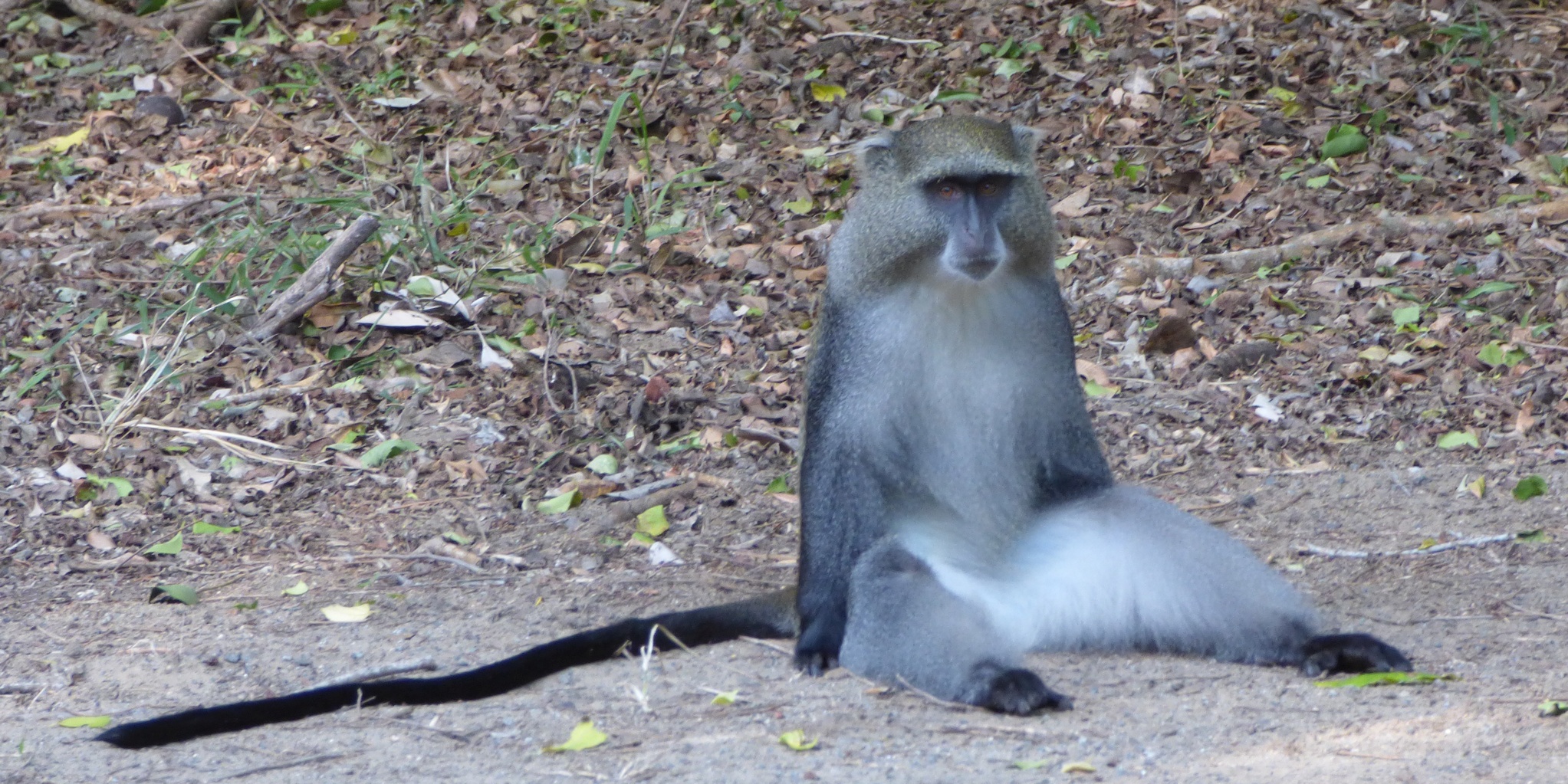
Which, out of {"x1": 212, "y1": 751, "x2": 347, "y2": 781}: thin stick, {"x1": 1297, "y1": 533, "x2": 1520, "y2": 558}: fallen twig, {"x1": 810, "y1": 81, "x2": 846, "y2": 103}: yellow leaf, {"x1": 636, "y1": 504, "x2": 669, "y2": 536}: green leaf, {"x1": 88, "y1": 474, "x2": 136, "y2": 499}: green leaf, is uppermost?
{"x1": 810, "y1": 81, "x2": 846, "y2": 103}: yellow leaf

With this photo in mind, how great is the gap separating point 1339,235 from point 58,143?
239 inches

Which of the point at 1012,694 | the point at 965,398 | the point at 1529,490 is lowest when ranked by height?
the point at 1012,694

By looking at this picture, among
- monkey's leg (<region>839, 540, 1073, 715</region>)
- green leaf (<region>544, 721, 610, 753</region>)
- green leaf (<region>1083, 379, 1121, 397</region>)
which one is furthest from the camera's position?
green leaf (<region>1083, 379, 1121, 397</region>)

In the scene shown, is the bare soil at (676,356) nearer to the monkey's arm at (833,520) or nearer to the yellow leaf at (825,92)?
the yellow leaf at (825,92)

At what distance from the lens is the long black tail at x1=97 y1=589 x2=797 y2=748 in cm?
325

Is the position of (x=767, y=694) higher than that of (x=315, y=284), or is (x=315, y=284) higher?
(x=315, y=284)

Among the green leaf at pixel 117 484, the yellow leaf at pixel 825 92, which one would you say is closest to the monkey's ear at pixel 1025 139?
the green leaf at pixel 117 484

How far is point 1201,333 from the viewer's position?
601 cm

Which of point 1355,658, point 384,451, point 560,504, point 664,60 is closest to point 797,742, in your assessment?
point 1355,658

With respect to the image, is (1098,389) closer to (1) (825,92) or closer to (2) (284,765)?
(1) (825,92)

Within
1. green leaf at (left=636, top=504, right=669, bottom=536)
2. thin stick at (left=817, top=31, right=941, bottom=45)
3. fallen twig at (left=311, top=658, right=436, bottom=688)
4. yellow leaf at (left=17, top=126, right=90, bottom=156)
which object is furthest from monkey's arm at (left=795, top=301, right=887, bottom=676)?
yellow leaf at (left=17, top=126, right=90, bottom=156)

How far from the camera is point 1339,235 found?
6.50 meters

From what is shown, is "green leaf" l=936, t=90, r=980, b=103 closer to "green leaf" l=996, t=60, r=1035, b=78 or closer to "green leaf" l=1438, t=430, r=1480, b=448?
"green leaf" l=996, t=60, r=1035, b=78

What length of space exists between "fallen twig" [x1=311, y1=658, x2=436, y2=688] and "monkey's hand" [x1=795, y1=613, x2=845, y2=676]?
87cm
